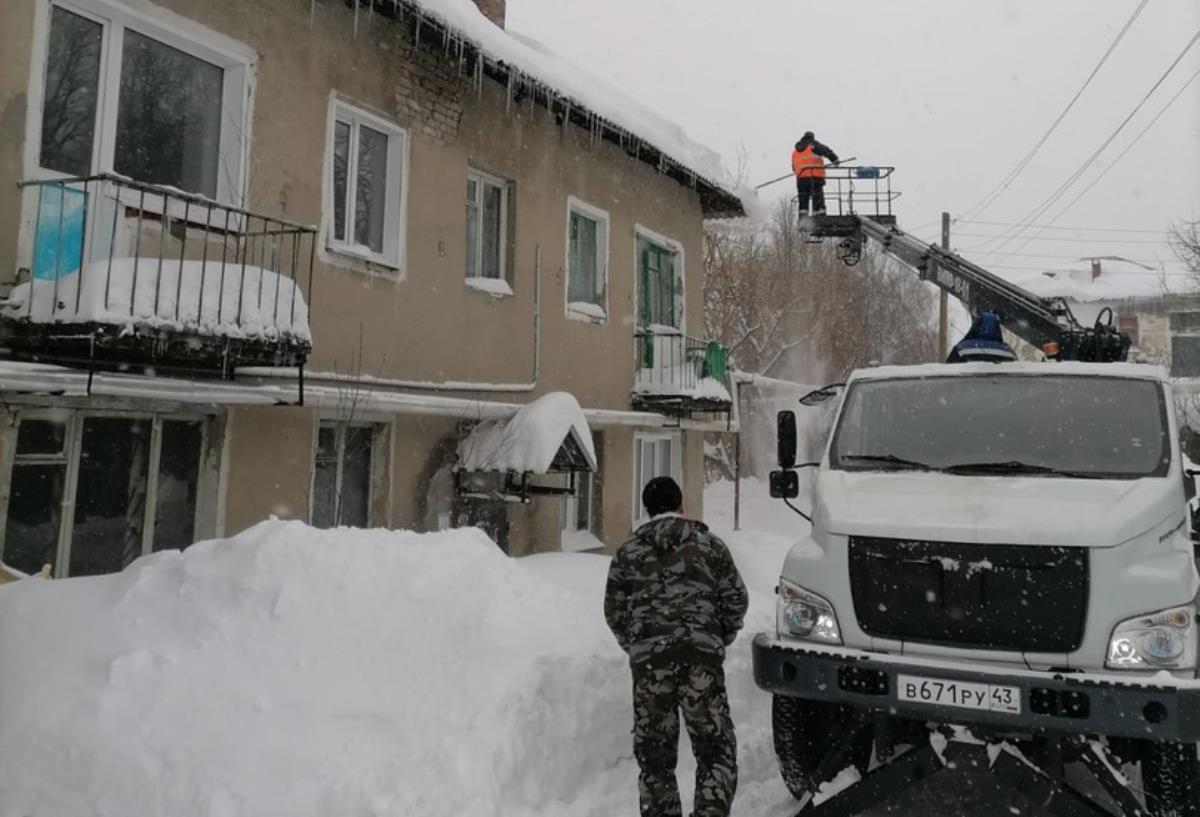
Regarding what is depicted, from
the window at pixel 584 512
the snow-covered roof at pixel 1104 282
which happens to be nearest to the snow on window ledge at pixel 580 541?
the window at pixel 584 512

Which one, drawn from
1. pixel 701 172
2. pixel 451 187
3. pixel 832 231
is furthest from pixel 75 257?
pixel 832 231

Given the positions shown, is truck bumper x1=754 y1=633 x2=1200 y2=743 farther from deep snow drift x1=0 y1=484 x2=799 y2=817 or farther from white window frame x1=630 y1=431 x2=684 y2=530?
white window frame x1=630 y1=431 x2=684 y2=530

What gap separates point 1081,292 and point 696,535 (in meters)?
41.5

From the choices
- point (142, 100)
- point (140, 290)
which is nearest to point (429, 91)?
point (142, 100)

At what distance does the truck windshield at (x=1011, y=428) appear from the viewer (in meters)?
4.38

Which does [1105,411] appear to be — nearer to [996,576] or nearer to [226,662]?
[996,576]

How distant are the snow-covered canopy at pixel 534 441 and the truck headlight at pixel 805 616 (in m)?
4.05

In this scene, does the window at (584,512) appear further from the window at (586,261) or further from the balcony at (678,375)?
the window at (586,261)

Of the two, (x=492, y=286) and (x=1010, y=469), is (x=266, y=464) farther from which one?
(x=1010, y=469)

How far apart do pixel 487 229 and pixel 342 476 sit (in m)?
3.40

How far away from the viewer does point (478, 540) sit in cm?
570

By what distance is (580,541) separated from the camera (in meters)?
10.9

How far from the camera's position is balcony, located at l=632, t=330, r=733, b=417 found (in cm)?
1184

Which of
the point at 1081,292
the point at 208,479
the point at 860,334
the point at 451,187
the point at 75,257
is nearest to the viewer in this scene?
the point at 75,257
